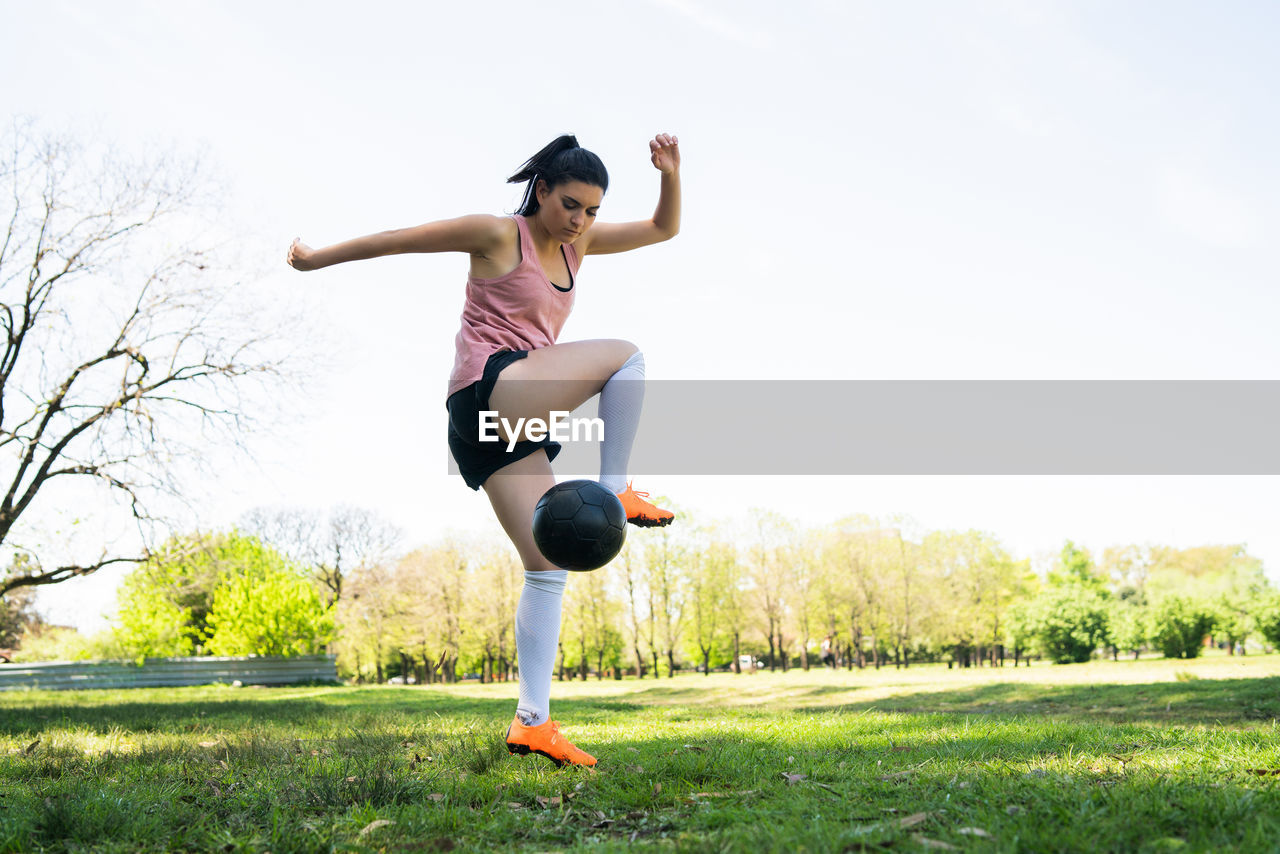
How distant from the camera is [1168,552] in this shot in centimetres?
6575

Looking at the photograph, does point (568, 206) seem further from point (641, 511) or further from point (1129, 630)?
point (1129, 630)

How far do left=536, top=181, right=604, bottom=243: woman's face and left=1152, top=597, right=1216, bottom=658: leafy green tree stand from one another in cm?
3940

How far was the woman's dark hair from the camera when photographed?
13.1ft

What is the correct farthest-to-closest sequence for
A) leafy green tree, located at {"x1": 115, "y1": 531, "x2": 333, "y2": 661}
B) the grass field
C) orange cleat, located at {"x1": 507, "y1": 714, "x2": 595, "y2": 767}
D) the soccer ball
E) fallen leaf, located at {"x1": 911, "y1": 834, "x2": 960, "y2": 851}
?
leafy green tree, located at {"x1": 115, "y1": 531, "x2": 333, "y2": 661}, orange cleat, located at {"x1": 507, "y1": 714, "x2": 595, "y2": 767}, the soccer ball, the grass field, fallen leaf, located at {"x1": 911, "y1": 834, "x2": 960, "y2": 851}

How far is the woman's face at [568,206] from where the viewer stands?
3.96 metres

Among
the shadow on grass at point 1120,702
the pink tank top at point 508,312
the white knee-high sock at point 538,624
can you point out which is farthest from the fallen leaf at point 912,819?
the shadow on grass at point 1120,702

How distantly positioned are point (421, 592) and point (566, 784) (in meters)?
42.3

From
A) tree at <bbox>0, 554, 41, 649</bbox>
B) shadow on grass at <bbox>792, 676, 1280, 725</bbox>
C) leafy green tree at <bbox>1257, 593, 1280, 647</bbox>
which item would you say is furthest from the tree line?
shadow on grass at <bbox>792, 676, 1280, 725</bbox>

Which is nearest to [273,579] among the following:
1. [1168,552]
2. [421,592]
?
[421,592]

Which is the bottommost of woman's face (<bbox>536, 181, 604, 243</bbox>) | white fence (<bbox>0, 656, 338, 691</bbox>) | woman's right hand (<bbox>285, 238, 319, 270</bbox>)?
white fence (<bbox>0, 656, 338, 691</bbox>)

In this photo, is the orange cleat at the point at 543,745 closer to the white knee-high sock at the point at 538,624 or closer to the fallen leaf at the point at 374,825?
the white knee-high sock at the point at 538,624

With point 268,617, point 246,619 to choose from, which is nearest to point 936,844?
point 268,617

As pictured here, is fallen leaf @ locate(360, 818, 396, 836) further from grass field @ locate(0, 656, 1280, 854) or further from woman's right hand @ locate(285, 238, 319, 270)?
woman's right hand @ locate(285, 238, 319, 270)

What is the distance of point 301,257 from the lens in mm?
3885
